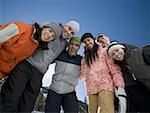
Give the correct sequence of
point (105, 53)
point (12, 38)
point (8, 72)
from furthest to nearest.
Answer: point (105, 53) → point (8, 72) → point (12, 38)

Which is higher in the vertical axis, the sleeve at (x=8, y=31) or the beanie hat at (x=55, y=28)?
the beanie hat at (x=55, y=28)

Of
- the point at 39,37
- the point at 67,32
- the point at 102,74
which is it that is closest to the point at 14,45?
the point at 39,37

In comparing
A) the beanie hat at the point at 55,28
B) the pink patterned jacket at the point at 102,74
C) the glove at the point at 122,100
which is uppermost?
the beanie hat at the point at 55,28

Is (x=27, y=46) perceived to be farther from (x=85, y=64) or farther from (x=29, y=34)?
(x=85, y=64)

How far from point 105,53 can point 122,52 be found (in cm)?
24

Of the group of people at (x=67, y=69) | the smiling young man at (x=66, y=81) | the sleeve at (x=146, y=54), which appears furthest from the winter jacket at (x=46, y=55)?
the sleeve at (x=146, y=54)

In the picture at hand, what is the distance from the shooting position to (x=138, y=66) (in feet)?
6.35

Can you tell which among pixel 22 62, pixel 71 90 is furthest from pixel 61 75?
pixel 22 62

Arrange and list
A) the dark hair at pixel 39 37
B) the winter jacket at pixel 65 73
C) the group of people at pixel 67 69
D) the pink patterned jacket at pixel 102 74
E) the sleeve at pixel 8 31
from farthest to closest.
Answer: the winter jacket at pixel 65 73 → the pink patterned jacket at pixel 102 74 → the dark hair at pixel 39 37 → the group of people at pixel 67 69 → the sleeve at pixel 8 31

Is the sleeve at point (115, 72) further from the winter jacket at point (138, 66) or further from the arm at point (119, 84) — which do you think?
the winter jacket at point (138, 66)

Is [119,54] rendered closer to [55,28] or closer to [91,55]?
[91,55]

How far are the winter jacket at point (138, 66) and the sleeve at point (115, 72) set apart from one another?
16cm

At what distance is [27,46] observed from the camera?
1988 millimetres

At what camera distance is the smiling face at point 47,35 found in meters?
2.08
